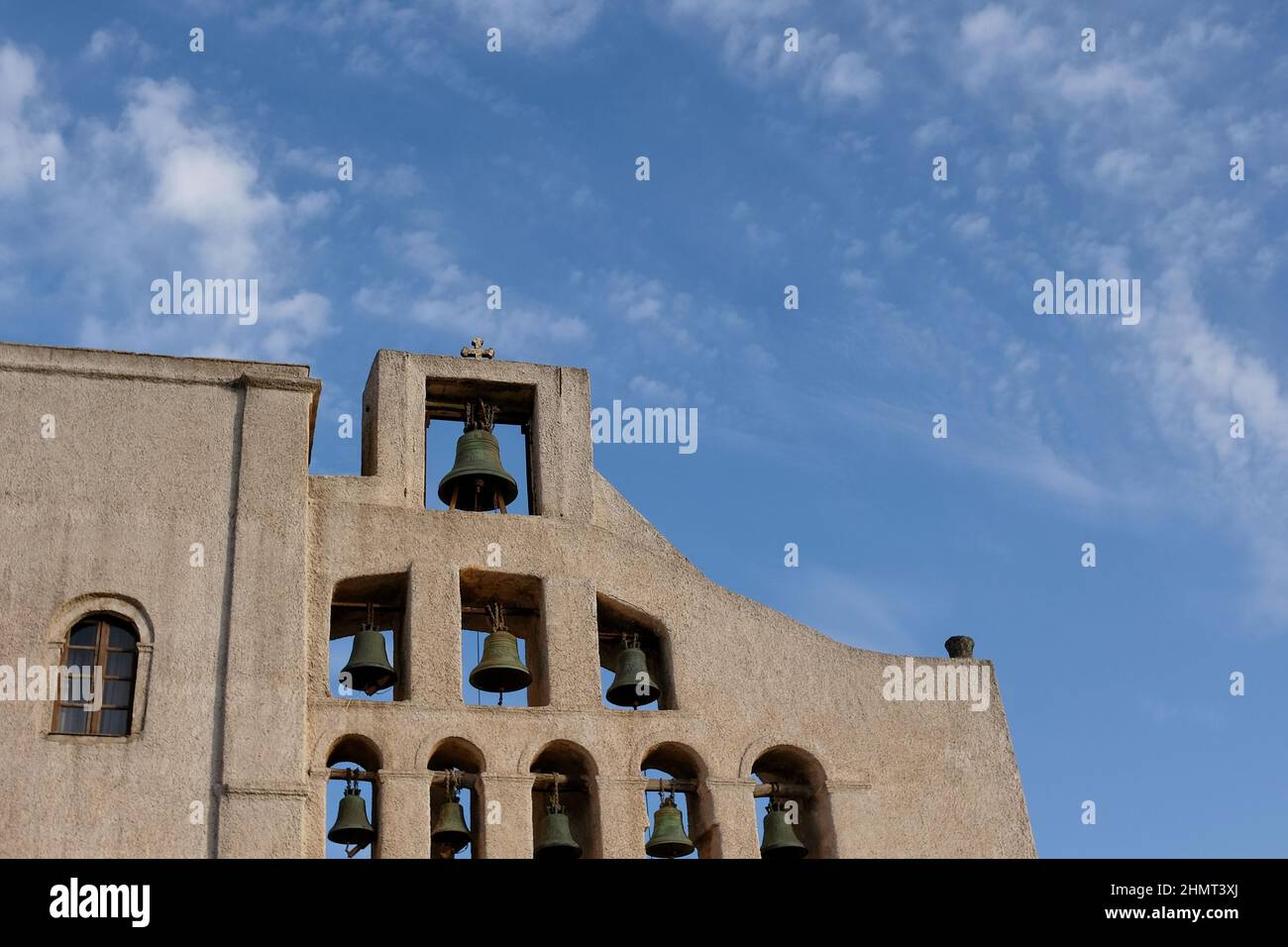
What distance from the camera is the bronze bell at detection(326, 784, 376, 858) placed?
15102 mm

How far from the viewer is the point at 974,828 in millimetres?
16344

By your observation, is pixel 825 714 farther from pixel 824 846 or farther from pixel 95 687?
pixel 95 687

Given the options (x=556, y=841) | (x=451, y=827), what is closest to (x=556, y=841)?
(x=556, y=841)

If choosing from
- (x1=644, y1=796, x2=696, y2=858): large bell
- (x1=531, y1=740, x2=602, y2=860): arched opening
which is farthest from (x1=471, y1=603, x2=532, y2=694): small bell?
(x1=644, y1=796, x2=696, y2=858): large bell

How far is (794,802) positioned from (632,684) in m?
1.74

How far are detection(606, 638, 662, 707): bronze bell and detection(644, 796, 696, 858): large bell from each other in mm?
1084

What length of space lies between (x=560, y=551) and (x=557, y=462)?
111 cm

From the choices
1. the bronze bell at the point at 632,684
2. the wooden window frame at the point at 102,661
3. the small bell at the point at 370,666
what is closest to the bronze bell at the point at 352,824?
the small bell at the point at 370,666

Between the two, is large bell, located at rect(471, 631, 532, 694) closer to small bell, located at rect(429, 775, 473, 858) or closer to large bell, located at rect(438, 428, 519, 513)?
small bell, located at rect(429, 775, 473, 858)

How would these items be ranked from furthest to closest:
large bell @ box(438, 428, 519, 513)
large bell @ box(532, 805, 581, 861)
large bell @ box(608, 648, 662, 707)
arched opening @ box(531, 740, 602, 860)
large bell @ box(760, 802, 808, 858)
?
large bell @ box(438, 428, 519, 513)
large bell @ box(608, 648, 662, 707)
large bell @ box(760, 802, 808, 858)
arched opening @ box(531, 740, 602, 860)
large bell @ box(532, 805, 581, 861)

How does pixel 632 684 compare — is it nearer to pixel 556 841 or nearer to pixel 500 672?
pixel 500 672

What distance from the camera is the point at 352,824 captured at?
15117 millimetres
